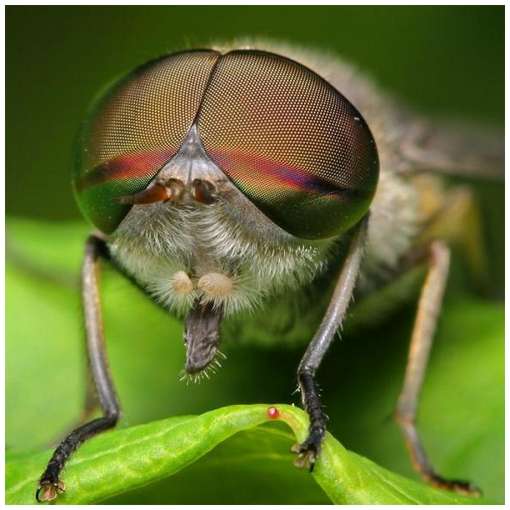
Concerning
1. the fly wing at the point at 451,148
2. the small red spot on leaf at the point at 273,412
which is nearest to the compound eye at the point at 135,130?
the small red spot on leaf at the point at 273,412

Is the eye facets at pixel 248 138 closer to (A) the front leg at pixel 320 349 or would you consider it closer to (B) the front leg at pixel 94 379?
(A) the front leg at pixel 320 349

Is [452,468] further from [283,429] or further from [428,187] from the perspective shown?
[428,187]

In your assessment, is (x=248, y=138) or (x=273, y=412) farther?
(x=248, y=138)

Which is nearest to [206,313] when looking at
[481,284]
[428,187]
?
[428,187]

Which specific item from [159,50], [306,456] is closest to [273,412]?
[306,456]

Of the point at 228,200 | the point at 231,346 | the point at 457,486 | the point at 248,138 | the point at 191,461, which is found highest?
the point at 248,138

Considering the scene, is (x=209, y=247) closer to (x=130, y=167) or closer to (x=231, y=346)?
(x=130, y=167)

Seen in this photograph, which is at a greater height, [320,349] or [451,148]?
[451,148]

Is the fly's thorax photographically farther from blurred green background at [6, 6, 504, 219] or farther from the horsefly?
blurred green background at [6, 6, 504, 219]

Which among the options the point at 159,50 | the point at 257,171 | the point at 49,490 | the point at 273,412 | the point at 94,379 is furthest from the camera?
the point at 159,50
